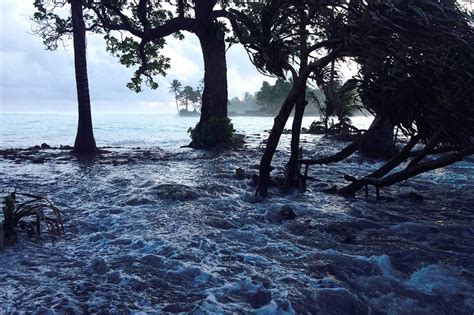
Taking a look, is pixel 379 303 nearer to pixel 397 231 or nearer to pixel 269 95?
pixel 397 231

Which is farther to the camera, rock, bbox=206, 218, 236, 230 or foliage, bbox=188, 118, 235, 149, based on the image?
foliage, bbox=188, 118, 235, 149

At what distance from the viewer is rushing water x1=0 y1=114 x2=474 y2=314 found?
11.3 ft

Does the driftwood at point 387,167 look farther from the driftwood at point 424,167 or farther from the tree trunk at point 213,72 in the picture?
the tree trunk at point 213,72

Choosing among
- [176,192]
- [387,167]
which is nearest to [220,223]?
[176,192]

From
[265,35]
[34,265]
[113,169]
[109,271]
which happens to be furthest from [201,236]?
[113,169]

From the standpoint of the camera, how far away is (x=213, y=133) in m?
16.9

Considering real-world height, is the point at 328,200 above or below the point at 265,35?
below

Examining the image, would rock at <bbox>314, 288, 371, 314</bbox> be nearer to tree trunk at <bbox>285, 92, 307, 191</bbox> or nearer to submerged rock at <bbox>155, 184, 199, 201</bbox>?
tree trunk at <bbox>285, 92, 307, 191</bbox>

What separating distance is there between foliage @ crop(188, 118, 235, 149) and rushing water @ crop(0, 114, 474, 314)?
844cm

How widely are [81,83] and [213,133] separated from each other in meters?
6.00

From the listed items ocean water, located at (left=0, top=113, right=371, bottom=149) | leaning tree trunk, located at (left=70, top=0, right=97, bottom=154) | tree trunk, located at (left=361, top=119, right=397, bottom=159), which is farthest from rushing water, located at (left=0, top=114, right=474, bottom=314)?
ocean water, located at (left=0, top=113, right=371, bottom=149)

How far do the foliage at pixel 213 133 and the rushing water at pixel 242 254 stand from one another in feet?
27.7

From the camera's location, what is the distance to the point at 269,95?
264 ft

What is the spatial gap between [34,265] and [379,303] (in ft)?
12.2
